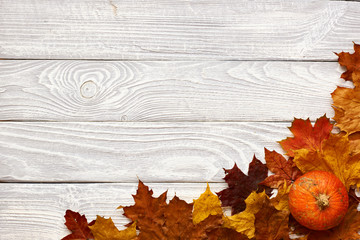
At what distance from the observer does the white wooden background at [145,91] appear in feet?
3.34

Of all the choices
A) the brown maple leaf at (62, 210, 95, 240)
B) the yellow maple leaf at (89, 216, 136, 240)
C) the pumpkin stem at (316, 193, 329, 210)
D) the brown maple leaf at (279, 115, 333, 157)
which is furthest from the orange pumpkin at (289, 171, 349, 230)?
the brown maple leaf at (62, 210, 95, 240)

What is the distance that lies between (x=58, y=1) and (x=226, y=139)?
694 mm

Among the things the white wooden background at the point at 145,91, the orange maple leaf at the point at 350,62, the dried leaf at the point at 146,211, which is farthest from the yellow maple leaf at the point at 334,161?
the dried leaf at the point at 146,211

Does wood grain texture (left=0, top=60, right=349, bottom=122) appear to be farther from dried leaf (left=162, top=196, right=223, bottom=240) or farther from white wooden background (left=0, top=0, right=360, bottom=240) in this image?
dried leaf (left=162, top=196, right=223, bottom=240)

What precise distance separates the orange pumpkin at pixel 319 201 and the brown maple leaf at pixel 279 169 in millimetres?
69

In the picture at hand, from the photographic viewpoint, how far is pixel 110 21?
42.0 inches

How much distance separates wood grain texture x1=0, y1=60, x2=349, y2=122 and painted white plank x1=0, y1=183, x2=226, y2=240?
21 cm

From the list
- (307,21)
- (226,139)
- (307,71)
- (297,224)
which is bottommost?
(297,224)

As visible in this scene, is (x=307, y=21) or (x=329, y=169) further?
(x=307, y=21)

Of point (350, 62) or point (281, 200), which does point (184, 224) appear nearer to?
point (281, 200)

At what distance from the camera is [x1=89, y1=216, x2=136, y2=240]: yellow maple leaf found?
0.96 metres

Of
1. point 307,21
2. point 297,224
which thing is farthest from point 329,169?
point 307,21

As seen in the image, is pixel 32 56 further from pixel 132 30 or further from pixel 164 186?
pixel 164 186

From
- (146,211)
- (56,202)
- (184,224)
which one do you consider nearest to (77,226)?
(56,202)
